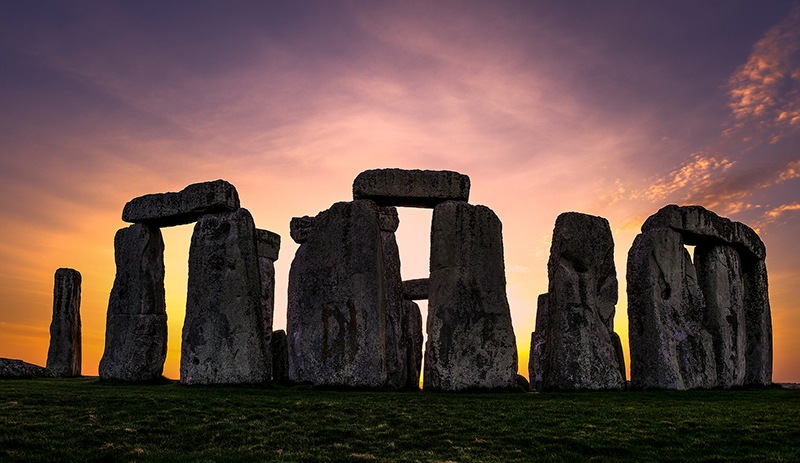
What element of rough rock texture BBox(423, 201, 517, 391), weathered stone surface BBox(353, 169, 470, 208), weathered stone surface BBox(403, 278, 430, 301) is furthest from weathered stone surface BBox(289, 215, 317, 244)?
rough rock texture BBox(423, 201, 517, 391)

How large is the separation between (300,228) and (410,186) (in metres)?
6.65

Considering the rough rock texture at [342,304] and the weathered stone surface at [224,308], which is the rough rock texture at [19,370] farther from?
the rough rock texture at [342,304]

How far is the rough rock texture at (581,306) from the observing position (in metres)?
14.2

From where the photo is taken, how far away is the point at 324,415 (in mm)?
9945

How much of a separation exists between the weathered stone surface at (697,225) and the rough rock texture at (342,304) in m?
6.85

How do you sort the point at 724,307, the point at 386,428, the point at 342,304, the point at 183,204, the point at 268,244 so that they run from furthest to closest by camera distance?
1. the point at 268,244
2. the point at 724,307
3. the point at 183,204
4. the point at 342,304
5. the point at 386,428

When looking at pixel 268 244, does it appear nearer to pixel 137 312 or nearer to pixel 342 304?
pixel 137 312

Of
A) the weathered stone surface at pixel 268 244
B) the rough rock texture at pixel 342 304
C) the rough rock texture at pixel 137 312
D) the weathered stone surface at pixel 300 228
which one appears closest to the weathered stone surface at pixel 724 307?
the rough rock texture at pixel 342 304

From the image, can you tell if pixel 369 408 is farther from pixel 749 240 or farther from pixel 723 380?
pixel 749 240

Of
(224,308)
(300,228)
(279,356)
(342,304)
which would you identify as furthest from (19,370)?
(342,304)

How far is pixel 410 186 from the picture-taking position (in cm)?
1477

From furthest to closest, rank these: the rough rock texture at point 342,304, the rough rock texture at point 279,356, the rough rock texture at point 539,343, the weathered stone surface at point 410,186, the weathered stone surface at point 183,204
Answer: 1. the rough rock texture at point 539,343
2. the rough rock texture at point 279,356
3. the weathered stone surface at point 183,204
4. the weathered stone surface at point 410,186
5. the rough rock texture at point 342,304

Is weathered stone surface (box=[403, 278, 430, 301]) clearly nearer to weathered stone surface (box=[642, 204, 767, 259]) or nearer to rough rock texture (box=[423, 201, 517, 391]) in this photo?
weathered stone surface (box=[642, 204, 767, 259])

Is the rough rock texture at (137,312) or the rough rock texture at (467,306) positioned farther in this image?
the rough rock texture at (137,312)
